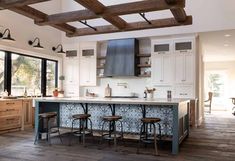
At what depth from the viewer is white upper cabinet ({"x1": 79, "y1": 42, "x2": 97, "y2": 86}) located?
805 cm

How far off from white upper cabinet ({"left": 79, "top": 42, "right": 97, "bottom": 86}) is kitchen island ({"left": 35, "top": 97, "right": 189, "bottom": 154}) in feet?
8.17

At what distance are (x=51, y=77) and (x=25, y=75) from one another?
50.0 inches

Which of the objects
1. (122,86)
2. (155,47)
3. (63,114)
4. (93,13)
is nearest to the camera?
(93,13)

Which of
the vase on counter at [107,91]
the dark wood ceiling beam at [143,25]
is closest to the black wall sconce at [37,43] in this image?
the dark wood ceiling beam at [143,25]

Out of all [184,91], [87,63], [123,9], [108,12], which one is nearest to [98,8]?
[108,12]

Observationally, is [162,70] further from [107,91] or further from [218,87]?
[218,87]

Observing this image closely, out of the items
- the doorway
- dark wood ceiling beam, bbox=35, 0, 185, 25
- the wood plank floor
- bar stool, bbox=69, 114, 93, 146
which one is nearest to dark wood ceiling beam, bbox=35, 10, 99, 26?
dark wood ceiling beam, bbox=35, 0, 185, 25

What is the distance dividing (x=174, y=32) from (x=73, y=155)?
454 centimetres

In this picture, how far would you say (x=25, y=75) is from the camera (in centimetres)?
707

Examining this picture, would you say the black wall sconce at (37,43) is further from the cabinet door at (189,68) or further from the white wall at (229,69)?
the white wall at (229,69)

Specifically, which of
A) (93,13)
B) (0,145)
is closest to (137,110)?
(93,13)

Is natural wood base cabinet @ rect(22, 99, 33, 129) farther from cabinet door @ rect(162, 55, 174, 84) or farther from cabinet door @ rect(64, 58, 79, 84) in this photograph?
cabinet door @ rect(162, 55, 174, 84)

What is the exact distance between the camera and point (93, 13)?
429 cm

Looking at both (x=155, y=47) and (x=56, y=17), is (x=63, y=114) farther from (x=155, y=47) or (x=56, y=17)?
(x=155, y=47)
